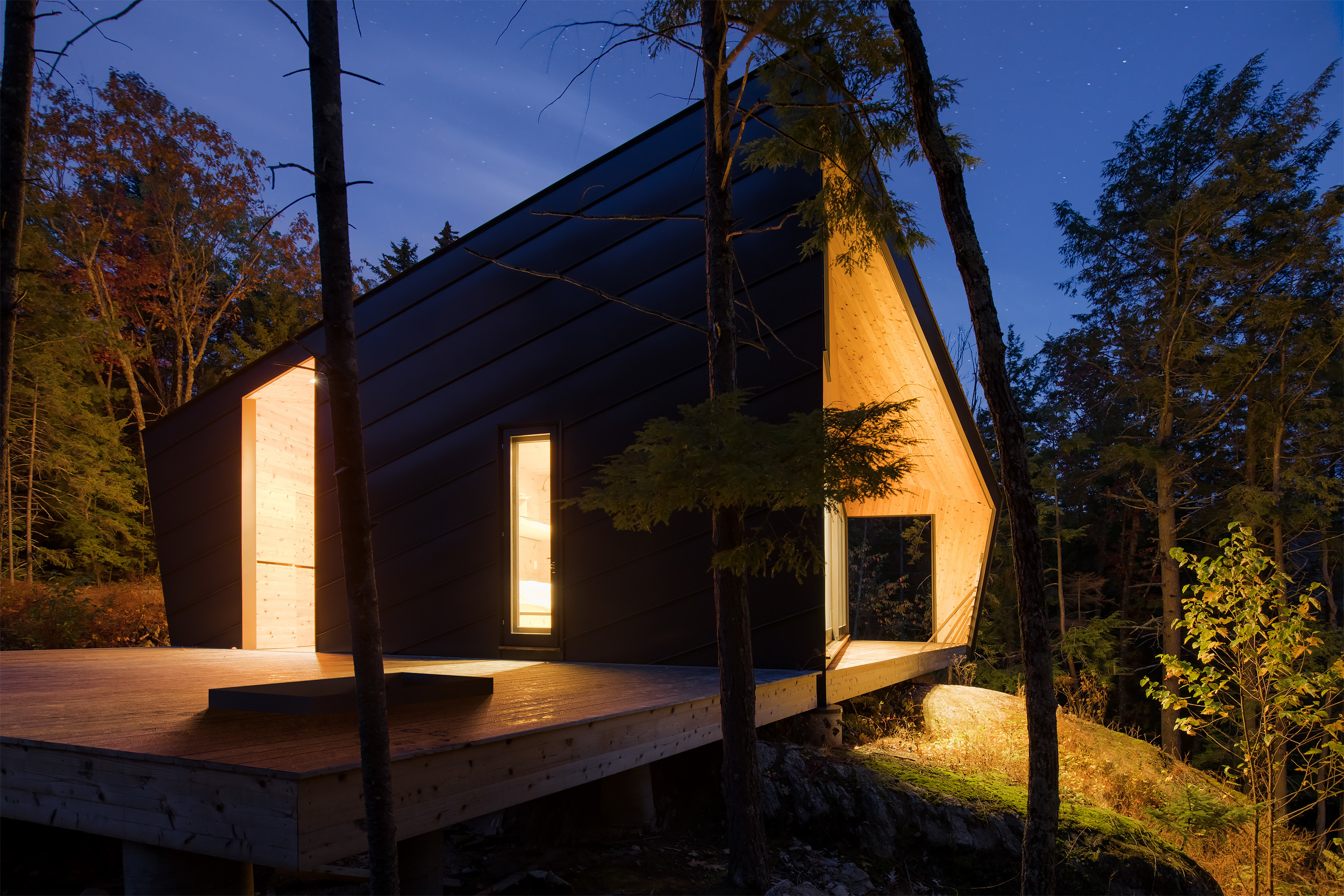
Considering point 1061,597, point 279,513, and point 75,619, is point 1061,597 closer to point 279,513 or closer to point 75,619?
point 279,513

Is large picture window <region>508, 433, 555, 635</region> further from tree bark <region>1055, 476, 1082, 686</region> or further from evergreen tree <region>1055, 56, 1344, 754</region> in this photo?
tree bark <region>1055, 476, 1082, 686</region>

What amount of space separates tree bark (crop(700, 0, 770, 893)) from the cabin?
0.47m

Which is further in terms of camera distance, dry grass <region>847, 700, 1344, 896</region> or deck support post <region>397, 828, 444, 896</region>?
dry grass <region>847, 700, 1344, 896</region>

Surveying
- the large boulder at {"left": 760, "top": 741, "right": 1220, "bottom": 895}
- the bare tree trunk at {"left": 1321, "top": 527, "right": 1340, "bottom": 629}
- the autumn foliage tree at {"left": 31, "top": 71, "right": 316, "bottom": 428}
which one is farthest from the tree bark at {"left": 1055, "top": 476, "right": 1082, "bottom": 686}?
the autumn foliage tree at {"left": 31, "top": 71, "right": 316, "bottom": 428}

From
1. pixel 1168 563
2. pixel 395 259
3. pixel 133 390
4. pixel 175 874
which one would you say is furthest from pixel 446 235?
pixel 175 874

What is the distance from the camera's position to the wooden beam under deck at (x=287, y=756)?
2.31m

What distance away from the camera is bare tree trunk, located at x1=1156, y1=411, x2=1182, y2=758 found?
38.5ft

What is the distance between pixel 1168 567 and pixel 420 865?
12.2m

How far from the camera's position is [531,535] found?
21.7 feet

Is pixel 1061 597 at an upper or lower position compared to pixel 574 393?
lower

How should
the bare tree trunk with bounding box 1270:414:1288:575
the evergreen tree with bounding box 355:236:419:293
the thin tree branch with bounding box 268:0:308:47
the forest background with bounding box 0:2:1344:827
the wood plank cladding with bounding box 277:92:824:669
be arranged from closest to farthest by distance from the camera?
the thin tree branch with bounding box 268:0:308:47
the wood plank cladding with bounding box 277:92:824:669
the bare tree trunk with bounding box 1270:414:1288:575
the forest background with bounding box 0:2:1344:827
the evergreen tree with bounding box 355:236:419:293

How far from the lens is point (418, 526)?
687cm

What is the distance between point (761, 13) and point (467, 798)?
11.9 feet

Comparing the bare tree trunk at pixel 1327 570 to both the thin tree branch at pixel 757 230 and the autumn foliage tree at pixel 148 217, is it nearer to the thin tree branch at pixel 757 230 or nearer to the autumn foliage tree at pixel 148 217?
the thin tree branch at pixel 757 230
